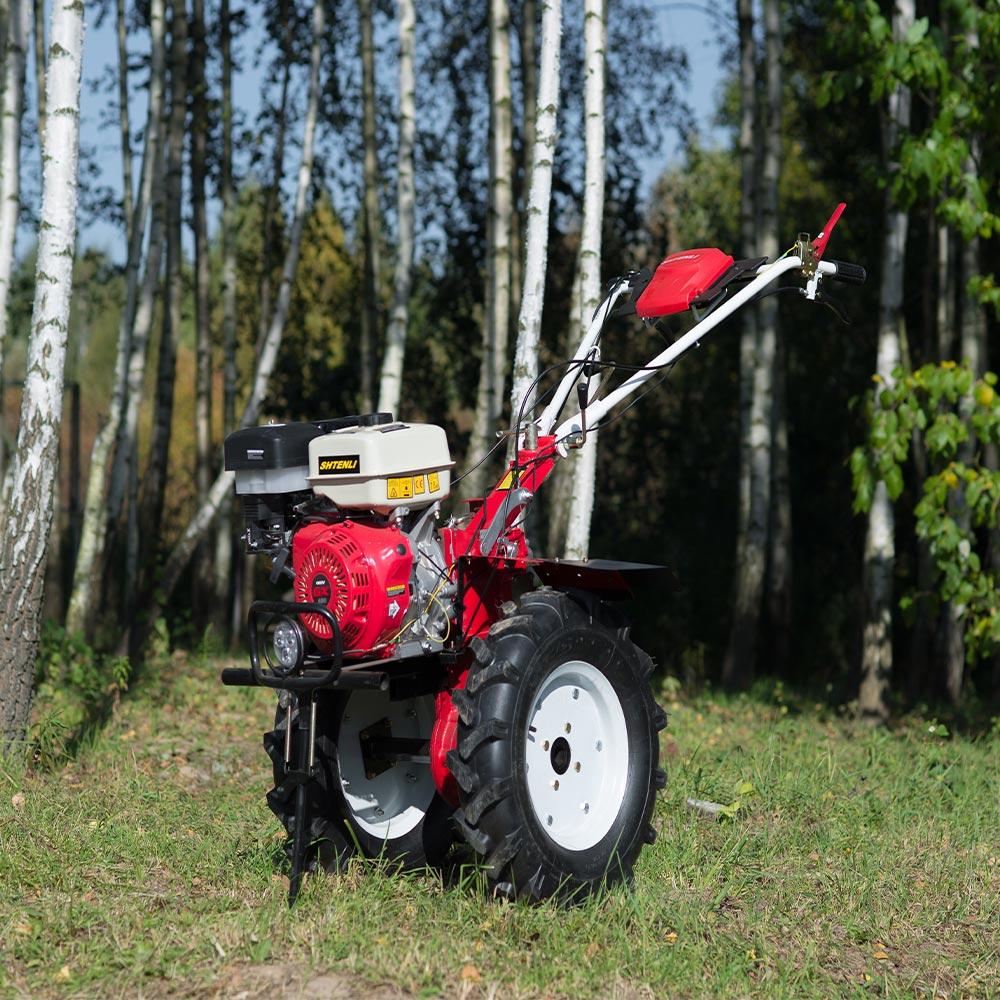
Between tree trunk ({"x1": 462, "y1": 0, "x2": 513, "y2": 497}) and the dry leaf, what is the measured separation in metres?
7.49

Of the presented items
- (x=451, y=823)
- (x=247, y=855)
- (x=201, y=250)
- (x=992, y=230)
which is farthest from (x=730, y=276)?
(x=201, y=250)

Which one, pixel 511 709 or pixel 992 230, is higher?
pixel 992 230

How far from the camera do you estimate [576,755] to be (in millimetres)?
5297

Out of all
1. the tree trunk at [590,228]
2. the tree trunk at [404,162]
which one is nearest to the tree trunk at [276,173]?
the tree trunk at [404,162]

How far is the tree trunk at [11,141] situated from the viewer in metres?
9.45

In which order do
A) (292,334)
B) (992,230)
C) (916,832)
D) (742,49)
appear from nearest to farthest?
(916,832) < (992,230) < (742,49) < (292,334)

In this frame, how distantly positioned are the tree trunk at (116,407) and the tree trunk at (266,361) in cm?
61

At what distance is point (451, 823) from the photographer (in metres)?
5.43

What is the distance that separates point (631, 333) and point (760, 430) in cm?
707

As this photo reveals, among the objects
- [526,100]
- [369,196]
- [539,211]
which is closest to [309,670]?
[539,211]

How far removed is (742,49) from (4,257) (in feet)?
23.5

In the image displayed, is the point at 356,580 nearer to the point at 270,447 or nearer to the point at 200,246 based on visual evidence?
the point at 270,447

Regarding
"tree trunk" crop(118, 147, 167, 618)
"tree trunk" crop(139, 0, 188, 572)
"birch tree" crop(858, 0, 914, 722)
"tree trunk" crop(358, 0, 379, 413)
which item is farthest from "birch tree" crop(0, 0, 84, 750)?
"tree trunk" crop(358, 0, 379, 413)

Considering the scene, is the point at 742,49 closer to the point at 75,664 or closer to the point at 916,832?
the point at 75,664
